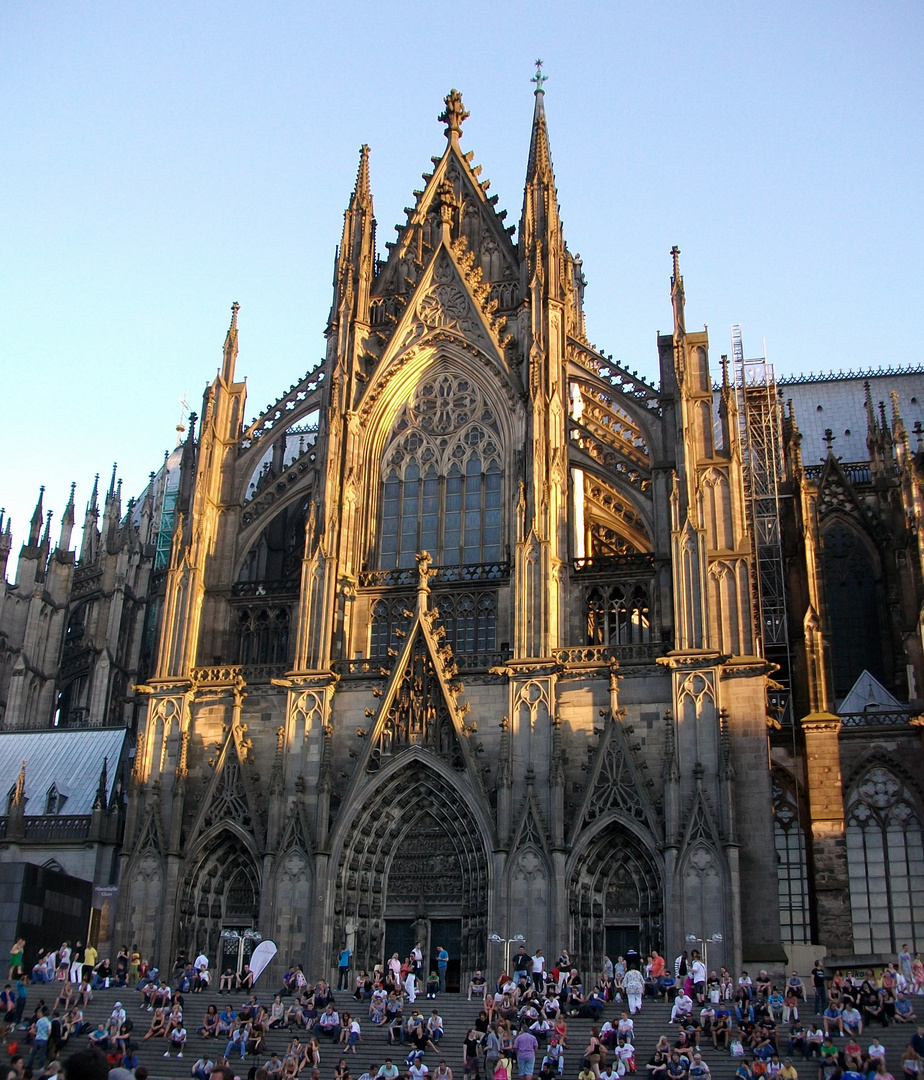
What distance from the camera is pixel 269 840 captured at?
114 ft

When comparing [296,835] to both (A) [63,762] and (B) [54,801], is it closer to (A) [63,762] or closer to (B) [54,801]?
(B) [54,801]

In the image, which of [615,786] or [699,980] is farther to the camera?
[615,786]

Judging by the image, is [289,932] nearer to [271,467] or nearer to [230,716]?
[230,716]

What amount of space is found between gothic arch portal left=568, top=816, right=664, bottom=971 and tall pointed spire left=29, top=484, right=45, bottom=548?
28.7 meters

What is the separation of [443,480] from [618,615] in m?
7.30

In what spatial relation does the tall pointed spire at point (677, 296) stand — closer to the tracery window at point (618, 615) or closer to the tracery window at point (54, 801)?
the tracery window at point (618, 615)

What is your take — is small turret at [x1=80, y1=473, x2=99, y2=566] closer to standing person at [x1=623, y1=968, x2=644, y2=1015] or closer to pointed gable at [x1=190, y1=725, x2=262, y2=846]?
pointed gable at [x1=190, y1=725, x2=262, y2=846]

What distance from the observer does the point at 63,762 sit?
44.3 m

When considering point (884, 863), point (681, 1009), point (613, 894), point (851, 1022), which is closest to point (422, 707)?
point (613, 894)

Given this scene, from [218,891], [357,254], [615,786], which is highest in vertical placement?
[357,254]

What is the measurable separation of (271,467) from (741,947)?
20186mm

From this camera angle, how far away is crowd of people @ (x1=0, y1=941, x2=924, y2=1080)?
23.5 meters

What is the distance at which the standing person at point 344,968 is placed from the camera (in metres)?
31.4

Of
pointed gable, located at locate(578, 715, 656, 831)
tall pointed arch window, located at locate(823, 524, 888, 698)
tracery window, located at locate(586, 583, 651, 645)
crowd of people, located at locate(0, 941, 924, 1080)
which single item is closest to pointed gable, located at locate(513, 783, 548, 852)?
pointed gable, located at locate(578, 715, 656, 831)
